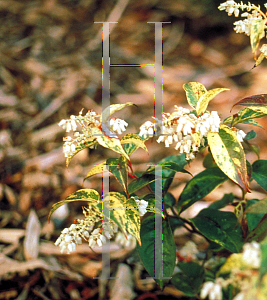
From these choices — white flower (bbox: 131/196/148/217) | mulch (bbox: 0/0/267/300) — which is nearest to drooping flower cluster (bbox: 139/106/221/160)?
white flower (bbox: 131/196/148/217)

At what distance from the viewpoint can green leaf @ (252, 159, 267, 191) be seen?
2.00 ft

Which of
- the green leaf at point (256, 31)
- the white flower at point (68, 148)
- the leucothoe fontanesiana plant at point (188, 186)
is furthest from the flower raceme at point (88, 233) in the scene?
the green leaf at point (256, 31)

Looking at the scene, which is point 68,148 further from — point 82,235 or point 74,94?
point 74,94

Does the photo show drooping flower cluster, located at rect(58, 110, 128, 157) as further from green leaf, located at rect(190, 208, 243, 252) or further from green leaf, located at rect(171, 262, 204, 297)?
green leaf, located at rect(171, 262, 204, 297)

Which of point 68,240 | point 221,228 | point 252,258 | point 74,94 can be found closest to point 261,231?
point 221,228

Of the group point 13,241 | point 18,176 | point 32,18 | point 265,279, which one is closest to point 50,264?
point 13,241

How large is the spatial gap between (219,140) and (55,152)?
93 centimetres

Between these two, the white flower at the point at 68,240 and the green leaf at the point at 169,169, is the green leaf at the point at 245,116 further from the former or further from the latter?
the white flower at the point at 68,240

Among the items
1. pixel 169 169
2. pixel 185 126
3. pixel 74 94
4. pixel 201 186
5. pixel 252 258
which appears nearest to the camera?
pixel 252 258

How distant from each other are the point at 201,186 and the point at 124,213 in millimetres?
271

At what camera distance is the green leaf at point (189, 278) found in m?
0.69

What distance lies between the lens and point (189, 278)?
0.72 meters

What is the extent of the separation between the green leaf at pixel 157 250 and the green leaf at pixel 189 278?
0.13 meters

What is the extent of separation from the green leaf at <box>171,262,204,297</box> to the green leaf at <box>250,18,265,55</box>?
1.71 ft
